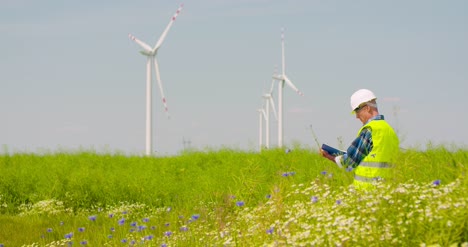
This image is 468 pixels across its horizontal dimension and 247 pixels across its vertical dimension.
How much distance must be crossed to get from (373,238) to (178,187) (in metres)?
10.7

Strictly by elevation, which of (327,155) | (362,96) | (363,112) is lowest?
(327,155)

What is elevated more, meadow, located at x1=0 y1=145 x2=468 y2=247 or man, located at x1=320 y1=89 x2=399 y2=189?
man, located at x1=320 y1=89 x2=399 y2=189

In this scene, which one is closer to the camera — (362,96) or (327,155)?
(362,96)

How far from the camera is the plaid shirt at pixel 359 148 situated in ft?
22.7

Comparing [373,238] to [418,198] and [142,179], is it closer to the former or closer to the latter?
[418,198]

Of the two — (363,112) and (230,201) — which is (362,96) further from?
(230,201)

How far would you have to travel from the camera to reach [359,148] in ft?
22.8

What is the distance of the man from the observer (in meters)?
6.82

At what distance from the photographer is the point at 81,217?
40.8 feet

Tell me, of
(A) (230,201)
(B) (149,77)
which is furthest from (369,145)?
(B) (149,77)

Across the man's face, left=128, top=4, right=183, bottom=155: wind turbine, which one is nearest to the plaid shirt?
the man's face

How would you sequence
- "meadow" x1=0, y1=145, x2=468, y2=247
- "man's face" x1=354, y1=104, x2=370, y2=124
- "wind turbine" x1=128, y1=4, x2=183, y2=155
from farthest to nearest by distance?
"wind turbine" x1=128, y1=4, x2=183, y2=155
"man's face" x1=354, y1=104, x2=370, y2=124
"meadow" x1=0, y1=145, x2=468, y2=247

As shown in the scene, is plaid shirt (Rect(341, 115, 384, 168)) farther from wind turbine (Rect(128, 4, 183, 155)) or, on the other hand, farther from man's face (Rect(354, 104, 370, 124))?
wind turbine (Rect(128, 4, 183, 155))

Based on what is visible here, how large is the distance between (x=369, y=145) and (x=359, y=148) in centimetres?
12
